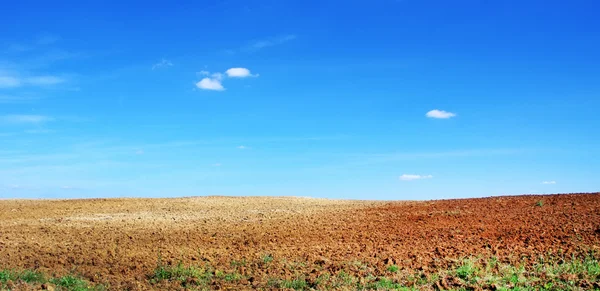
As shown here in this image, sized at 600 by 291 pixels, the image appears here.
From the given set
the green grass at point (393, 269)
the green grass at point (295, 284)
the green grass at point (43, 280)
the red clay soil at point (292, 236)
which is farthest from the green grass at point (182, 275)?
the green grass at point (393, 269)

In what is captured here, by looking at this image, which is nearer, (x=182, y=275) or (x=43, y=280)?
(x=43, y=280)

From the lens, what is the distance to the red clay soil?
11406 millimetres

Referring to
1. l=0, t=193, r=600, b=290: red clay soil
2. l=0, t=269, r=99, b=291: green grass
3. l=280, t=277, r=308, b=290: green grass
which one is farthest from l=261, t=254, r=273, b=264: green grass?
l=0, t=269, r=99, b=291: green grass

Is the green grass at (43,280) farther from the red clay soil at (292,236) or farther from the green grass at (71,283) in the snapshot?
the red clay soil at (292,236)

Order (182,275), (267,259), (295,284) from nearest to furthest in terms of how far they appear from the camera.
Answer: (295,284)
(182,275)
(267,259)

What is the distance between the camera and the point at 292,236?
1448 cm

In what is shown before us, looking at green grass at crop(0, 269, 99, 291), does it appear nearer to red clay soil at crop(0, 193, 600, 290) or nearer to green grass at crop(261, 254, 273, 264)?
red clay soil at crop(0, 193, 600, 290)

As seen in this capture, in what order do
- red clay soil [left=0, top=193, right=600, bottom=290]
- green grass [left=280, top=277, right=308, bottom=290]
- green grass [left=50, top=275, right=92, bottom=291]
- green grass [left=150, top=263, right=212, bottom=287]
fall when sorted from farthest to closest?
red clay soil [left=0, top=193, right=600, bottom=290], green grass [left=150, top=263, right=212, bottom=287], green grass [left=50, top=275, right=92, bottom=291], green grass [left=280, top=277, right=308, bottom=290]

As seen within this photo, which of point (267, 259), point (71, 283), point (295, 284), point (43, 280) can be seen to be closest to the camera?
point (295, 284)

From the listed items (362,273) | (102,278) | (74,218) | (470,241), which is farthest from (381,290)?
(74,218)

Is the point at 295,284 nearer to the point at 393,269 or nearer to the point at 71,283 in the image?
the point at 393,269

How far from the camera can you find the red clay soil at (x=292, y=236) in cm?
1141

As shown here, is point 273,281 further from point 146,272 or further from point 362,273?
point 146,272

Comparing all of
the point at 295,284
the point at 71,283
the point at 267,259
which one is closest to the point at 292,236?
the point at 267,259
